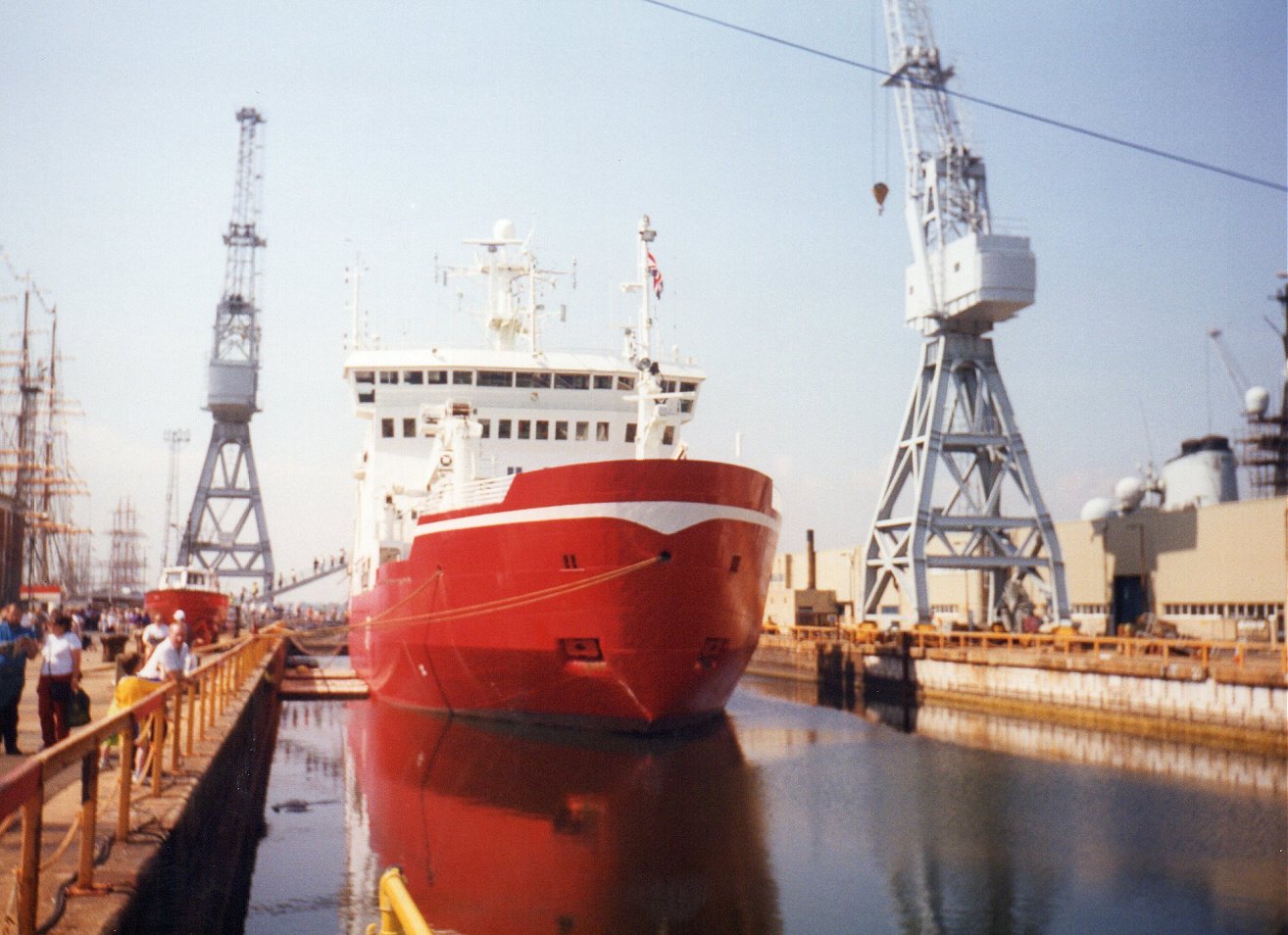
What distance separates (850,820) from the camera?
1502cm

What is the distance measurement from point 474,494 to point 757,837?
8.76 meters

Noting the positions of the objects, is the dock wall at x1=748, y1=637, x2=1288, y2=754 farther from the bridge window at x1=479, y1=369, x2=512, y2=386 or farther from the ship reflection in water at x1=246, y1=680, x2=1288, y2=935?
the bridge window at x1=479, y1=369, x2=512, y2=386

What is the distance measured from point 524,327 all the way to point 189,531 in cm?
3971

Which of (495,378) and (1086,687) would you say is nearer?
(1086,687)

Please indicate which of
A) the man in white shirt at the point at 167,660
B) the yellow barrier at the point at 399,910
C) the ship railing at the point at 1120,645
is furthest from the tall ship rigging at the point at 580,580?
the yellow barrier at the point at 399,910

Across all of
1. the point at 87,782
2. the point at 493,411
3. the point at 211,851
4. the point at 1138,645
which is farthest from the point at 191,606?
the point at 87,782

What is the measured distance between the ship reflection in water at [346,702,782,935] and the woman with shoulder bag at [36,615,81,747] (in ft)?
12.1

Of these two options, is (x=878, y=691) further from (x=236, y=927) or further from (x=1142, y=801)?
(x=236, y=927)

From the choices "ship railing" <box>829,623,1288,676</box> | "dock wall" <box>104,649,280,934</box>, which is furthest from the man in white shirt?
"ship railing" <box>829,623,1288,676</box>

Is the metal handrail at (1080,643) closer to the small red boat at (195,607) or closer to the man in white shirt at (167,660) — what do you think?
the man in white shirt at (167,660)

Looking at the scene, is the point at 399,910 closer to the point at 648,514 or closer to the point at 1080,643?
the point at 648,514

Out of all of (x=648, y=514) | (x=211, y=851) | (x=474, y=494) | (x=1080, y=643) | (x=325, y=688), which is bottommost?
(x=325, y=688)

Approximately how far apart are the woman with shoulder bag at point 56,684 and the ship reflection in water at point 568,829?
146 inches

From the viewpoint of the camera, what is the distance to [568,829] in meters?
14.2
